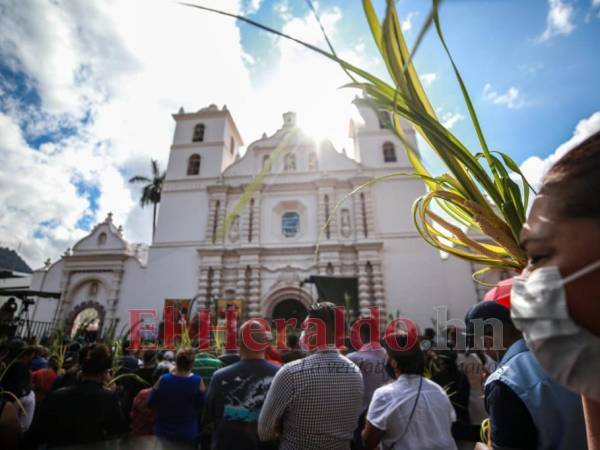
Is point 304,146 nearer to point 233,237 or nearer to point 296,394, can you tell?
point 233,237

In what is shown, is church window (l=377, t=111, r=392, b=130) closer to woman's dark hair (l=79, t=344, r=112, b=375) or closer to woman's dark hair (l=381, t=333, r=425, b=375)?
woman's dark hair (l=381, t=333, r=425, b=375)

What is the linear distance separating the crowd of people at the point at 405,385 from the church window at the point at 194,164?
15.4 metres

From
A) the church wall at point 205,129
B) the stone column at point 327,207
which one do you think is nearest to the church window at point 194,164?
the church wall at point 205,129

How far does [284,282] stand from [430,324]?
684 cm

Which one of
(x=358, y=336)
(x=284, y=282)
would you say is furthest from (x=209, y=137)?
(x=358, y=336)

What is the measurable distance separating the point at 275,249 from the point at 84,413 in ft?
42.1

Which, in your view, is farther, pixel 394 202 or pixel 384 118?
pixel 394 202

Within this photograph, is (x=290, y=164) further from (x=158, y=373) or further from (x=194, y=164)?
(x=158, y=373)

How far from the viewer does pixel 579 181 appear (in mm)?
693

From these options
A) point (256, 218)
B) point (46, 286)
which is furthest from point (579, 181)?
point (46, 286)

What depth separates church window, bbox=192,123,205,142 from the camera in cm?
1909

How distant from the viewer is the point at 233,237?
1573 cm

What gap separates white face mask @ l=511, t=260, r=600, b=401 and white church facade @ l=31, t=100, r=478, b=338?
12.9 meters

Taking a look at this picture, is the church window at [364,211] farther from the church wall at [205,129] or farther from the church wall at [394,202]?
the church wall at [205,129]
